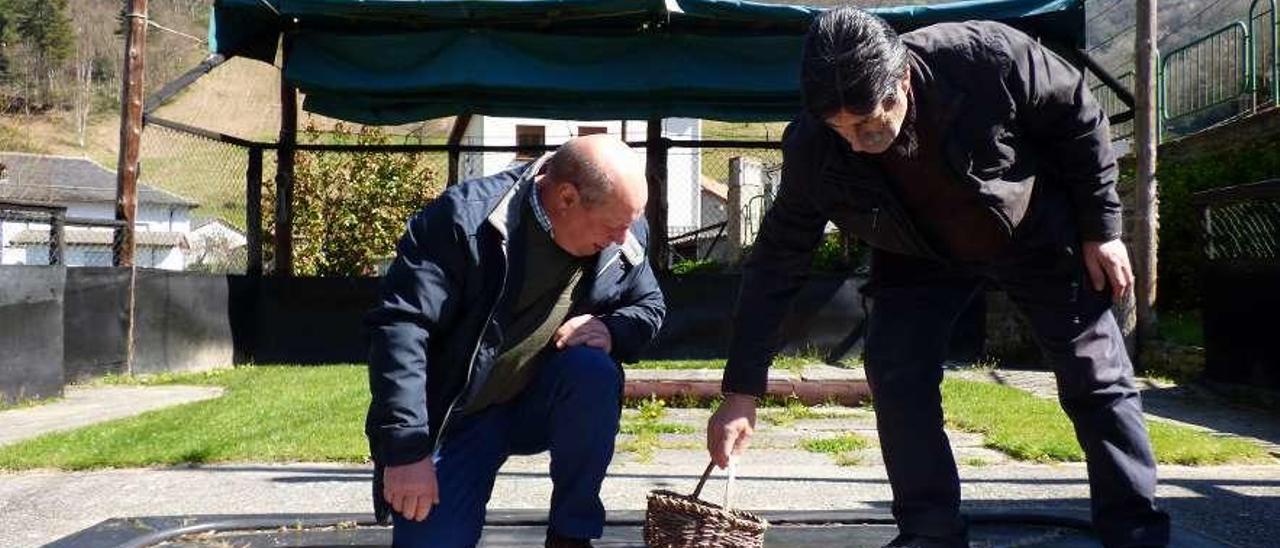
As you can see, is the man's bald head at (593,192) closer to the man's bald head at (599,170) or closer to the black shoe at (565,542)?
the man's bald head at (599,170)

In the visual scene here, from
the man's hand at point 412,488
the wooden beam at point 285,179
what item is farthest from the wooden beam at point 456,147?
the man's hand at point 412,488

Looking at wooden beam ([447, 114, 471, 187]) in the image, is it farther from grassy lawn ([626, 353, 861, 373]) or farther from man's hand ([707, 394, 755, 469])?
man's hand ([707, 394, 755, 469])

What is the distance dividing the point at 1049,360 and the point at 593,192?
3.85 feet

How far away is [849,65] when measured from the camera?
7.13 ft

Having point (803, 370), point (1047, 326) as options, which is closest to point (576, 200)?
point (1047, 326)

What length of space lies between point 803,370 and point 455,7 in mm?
3875

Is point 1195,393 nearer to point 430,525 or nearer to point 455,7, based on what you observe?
point 455,7

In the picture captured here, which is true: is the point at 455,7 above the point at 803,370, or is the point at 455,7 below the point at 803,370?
above

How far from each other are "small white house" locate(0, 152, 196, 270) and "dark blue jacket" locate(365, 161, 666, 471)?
6635 mm

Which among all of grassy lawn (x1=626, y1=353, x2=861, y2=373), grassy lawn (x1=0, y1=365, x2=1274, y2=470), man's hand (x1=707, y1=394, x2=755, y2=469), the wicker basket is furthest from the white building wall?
the wicker basket

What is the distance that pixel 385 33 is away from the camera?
9.34 metres

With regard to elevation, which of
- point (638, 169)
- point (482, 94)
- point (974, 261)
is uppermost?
point (482, 94)

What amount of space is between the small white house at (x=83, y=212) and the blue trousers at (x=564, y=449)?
6.56 metres

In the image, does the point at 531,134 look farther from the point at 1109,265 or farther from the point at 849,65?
the point at 849,65
